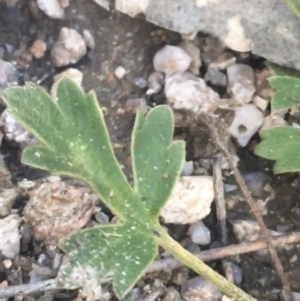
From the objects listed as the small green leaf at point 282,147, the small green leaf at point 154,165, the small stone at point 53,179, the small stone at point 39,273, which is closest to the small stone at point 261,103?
the small green leaf at point 282,147

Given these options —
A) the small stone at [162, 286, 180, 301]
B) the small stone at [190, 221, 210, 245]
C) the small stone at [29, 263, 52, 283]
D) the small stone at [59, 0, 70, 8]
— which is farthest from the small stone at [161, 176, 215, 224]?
the small stone at [59, 0, 70, 8]

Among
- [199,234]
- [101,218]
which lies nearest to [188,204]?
[199,234]

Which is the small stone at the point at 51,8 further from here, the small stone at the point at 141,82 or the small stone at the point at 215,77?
the small stone at the point at 215,77

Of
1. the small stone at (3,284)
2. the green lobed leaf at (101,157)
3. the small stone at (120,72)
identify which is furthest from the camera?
the small stone at (120,72)

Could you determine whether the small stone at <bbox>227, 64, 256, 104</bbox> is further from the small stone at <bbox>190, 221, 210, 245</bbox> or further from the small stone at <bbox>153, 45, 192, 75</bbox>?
the small stone at <bbox>190, 221, 210, 245</bbox>

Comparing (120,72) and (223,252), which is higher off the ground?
(120,72)

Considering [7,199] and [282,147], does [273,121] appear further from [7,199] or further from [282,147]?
[7,199]

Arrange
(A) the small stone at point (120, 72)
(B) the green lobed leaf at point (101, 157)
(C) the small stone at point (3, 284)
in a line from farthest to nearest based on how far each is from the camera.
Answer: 1. (A) the small stone at point (120, 72)
2. (C) the small stone at point (3, 284)
3. (B) the green lobed leaf at point (101, 157)

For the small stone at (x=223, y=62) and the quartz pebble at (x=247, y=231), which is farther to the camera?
the small stone at (x=223, y=62)

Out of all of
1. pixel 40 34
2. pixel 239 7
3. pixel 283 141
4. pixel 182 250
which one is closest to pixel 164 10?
pixel 239 7
